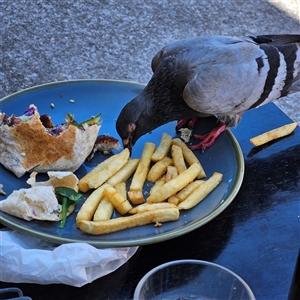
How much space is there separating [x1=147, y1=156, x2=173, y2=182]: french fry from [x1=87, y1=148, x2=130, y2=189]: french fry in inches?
3.7

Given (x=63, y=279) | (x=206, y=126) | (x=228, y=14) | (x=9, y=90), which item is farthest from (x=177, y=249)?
(x=228, y=14)

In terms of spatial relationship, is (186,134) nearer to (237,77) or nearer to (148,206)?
(237,77)

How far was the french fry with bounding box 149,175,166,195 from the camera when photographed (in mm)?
1599

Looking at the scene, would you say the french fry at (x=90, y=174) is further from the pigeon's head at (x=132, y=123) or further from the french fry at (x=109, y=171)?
the pigeon's head at (x=132, y=123)

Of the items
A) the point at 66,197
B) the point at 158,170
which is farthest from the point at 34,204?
the point at 158,170

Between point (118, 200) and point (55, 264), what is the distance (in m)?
0.32

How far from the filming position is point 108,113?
2.01 m

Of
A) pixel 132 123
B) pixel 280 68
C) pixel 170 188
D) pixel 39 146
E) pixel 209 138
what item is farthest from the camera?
pixel 280 68

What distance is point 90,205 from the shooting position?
4.82ft

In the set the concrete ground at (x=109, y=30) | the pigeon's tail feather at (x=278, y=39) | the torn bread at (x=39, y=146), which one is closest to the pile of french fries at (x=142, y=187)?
the torn bread at (x=39, y=146)

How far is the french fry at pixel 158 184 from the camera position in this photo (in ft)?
5.24

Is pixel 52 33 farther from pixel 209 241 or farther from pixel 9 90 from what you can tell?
pixel 209 241

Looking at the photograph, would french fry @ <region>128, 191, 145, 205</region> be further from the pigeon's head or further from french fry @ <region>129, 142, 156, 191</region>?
the pigeon's head

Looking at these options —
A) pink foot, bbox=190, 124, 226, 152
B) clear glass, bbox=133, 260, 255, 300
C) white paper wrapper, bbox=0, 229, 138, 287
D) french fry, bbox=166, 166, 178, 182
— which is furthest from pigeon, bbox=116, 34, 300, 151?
clear glass, bbox=133, 260, 255, 300
